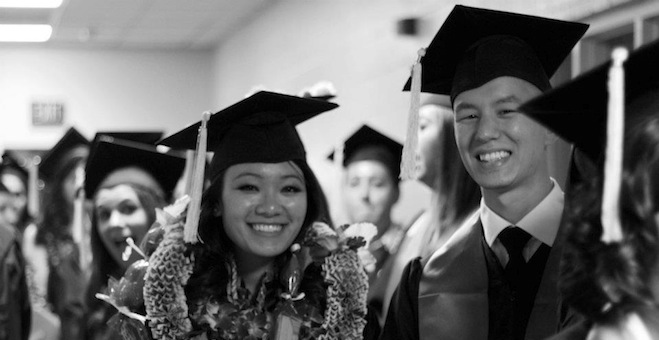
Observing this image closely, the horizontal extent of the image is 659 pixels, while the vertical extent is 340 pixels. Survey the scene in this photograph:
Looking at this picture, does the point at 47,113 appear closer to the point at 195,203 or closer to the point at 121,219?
the point at 121,219

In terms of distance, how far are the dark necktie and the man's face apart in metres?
0.12

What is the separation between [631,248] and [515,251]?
1.19 metres

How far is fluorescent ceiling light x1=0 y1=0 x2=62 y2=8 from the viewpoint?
10914 millimetres

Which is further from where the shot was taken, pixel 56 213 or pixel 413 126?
pixel 56 213

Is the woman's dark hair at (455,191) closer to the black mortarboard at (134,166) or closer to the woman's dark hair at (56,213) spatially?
the black mortarboard at (134,166)

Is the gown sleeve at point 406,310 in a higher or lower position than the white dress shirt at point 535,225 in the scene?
lower

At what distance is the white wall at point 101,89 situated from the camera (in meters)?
13.8

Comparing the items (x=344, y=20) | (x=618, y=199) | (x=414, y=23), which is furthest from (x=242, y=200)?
(x=344, y=20)

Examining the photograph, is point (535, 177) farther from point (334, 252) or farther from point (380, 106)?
point (380, 106)

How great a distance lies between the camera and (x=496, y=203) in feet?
9.57

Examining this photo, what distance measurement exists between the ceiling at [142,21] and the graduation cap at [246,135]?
7.74 metres

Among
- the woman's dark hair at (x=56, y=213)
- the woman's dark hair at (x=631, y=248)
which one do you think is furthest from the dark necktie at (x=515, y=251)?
the woman's dark hair at (x=56, y=213)

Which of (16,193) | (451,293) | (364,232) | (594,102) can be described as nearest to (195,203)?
(364,232)

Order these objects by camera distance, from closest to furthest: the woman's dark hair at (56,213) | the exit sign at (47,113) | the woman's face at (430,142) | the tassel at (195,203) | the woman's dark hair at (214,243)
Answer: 1. the tassel at (195,203)
2. the woman's dark hair at (214,243)
3. the woman's face at (430,142)
4. the woman's dark hair at (56,213)
5. the exit sign at (47,113)
